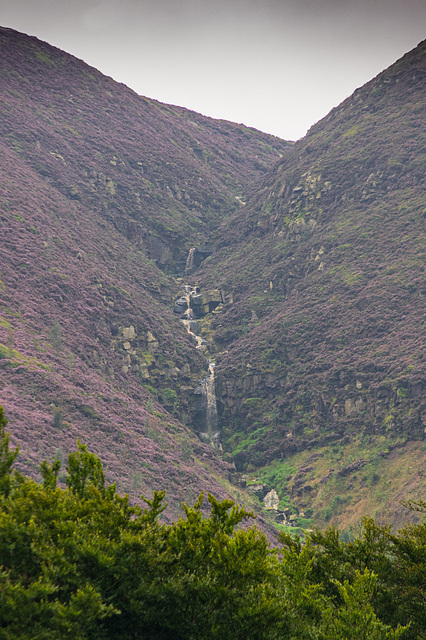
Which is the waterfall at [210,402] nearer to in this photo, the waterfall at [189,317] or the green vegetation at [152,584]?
the waterfall at [189,317]

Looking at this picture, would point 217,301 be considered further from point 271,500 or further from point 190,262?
point 271,500

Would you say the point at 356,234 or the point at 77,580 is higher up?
the point at 356,234

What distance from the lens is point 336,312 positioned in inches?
2621

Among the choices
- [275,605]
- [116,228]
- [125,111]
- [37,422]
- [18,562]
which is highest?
[125,111]

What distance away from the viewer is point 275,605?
11695 mm

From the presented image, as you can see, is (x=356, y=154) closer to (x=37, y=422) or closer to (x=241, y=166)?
(x=241, y=166)

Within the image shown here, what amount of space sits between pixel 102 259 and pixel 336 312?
36.8 meters

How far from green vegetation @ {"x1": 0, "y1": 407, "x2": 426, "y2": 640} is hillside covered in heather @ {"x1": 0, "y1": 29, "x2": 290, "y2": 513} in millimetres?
21675

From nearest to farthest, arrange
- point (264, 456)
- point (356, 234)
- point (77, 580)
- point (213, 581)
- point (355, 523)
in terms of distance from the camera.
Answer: point (77, 580)
point (213, 581)
point (355, 523)
point (264, 456)
point (356, 234)

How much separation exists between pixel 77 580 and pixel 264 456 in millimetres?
47383

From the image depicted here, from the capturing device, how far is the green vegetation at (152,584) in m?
10.3

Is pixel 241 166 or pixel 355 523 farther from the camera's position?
pixel 241 166

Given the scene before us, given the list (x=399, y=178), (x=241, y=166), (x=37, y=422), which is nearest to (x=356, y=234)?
(x=399, y=178)

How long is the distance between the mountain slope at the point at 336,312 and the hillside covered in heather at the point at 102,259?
8.05m
